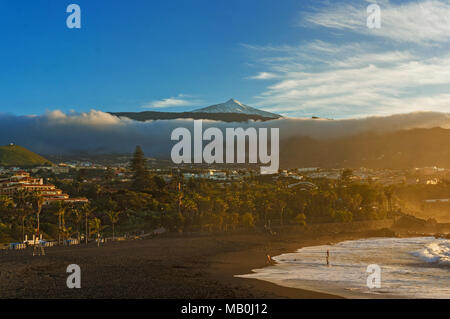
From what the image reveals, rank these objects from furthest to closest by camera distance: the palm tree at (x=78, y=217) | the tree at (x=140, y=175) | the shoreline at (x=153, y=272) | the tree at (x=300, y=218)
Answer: the tree at (x=140, y=175)
the tree at (x=300, y=218)
the palm tree at (x=78, y=217)
the shoreline at (x=153, y=272)

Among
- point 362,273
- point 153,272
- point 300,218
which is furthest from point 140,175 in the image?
point 362,273

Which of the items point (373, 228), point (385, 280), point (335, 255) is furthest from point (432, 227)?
point (385, 280)

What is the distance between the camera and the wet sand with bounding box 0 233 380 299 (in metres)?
24.3

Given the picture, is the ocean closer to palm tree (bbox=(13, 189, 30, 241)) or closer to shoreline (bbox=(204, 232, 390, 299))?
shoreline (bbox=(204, 232, 390, 299))

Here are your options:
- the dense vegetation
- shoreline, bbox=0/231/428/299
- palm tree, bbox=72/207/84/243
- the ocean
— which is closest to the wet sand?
shoreline, bbox=0/231/428/299

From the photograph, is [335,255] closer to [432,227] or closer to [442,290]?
[442,290]

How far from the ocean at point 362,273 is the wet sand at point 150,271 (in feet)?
7.21

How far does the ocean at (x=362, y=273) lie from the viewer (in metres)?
26.0

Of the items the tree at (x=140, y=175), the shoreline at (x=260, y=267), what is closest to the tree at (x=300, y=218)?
the shoreline at (x=260, y=267)

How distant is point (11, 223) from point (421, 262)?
55663 mm

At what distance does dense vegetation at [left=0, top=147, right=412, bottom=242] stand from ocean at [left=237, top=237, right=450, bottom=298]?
29.9 m

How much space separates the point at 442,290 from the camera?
2650 centimetres

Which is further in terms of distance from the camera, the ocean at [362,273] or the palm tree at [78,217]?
the palm tree at [78,217]

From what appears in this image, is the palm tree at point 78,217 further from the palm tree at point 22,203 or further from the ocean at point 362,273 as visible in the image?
the ocean at point 362,273
